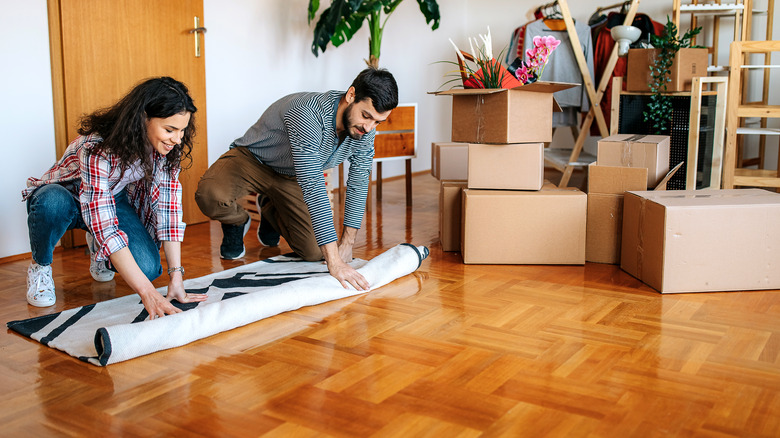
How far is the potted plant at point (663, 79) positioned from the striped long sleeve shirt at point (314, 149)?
81.9 inches

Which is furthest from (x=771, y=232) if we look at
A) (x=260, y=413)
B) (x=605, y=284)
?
(x=260, y=413)

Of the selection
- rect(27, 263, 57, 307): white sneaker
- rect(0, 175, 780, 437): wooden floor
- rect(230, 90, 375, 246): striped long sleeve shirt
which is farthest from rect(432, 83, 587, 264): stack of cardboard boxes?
rect(27, 263, 57, 307): white sneaker

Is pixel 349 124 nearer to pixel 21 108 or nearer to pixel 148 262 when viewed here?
pixel 148 262

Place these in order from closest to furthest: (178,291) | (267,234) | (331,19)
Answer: (178,291) < (267,234) < (331,19)

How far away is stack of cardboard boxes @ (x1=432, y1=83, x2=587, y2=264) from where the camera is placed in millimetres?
2967

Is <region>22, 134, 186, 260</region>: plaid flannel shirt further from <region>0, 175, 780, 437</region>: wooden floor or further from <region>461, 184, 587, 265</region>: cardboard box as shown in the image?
<region>461, 184, 587, 265</region>: cardboard box

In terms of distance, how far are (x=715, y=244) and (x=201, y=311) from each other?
179 centimetres

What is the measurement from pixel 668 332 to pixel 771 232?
747 mm

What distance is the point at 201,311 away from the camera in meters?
2.09

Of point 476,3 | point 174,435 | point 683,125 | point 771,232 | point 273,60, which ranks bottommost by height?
point 174,435

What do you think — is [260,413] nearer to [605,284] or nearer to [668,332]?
[668,332]

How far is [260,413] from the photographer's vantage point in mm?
1591

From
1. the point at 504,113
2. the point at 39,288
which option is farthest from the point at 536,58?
the point at 39,288

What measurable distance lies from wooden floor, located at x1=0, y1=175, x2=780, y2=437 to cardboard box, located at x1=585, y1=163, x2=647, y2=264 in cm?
40
